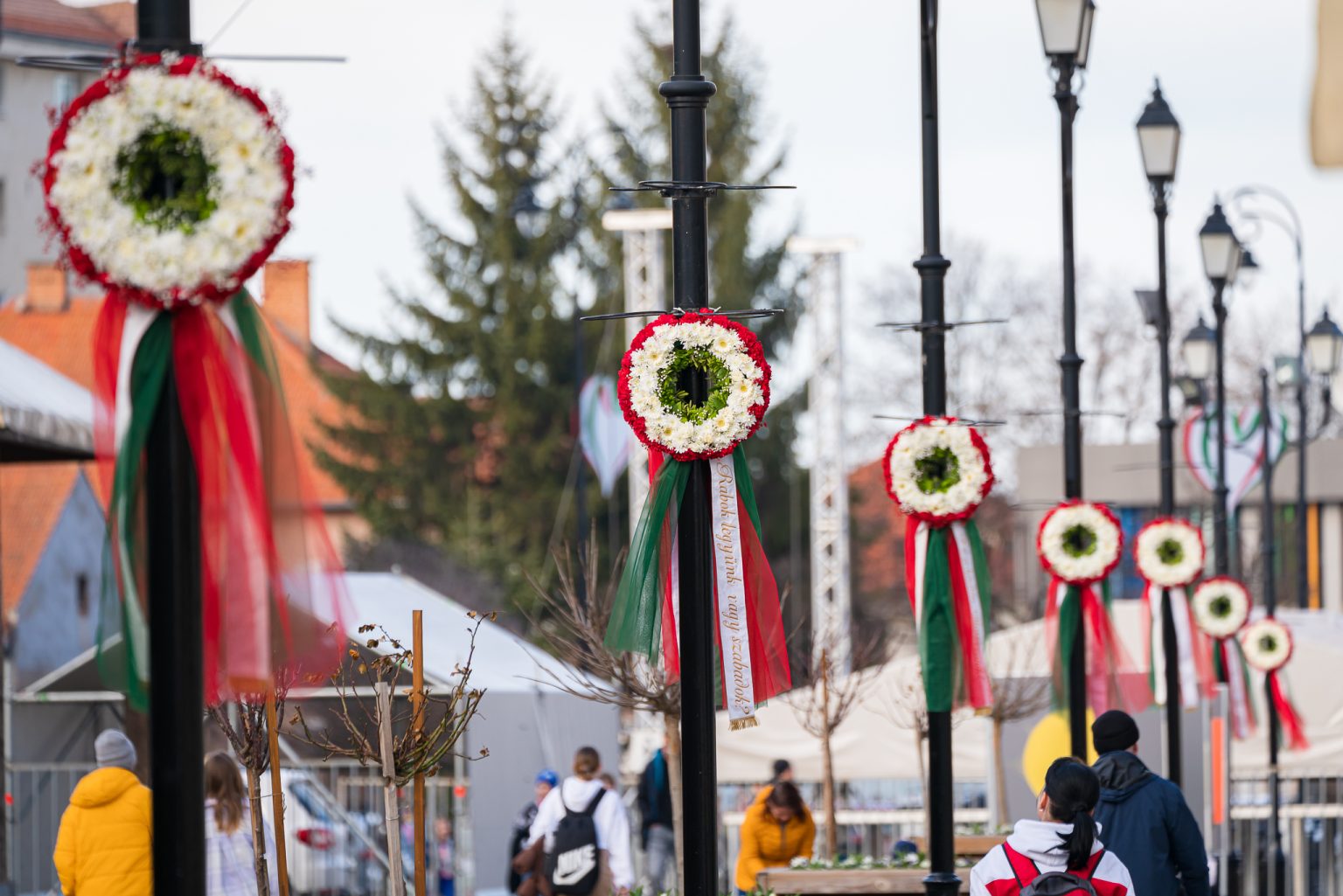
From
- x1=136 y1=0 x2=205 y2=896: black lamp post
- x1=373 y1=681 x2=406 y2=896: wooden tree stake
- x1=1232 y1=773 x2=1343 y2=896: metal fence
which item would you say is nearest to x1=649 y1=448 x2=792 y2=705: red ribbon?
x1=373 y1=681 x2=406 y2=896: wooden tree stake

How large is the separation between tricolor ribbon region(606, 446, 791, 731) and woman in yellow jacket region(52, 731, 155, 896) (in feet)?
7.85

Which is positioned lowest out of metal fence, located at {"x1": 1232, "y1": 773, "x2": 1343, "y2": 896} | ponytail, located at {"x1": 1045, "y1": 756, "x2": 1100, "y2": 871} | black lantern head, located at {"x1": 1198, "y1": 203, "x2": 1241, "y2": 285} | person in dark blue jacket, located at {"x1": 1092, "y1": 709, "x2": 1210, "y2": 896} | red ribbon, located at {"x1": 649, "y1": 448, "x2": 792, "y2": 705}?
metal fence, located at {"x1": 1232, "y1": 773, "x2": 1343, "y2": 896}

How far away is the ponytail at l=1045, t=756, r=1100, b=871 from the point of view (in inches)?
275

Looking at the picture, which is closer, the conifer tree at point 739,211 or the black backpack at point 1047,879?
the black backpack at point 1047,879

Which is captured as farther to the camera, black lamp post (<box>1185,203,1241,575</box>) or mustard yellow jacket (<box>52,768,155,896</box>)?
black lamp post (<box>1185,203,1241,575</box>)

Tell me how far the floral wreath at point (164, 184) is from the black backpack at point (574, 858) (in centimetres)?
850

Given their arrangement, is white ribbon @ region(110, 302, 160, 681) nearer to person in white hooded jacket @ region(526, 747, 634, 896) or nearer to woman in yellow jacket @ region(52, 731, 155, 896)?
woman in yellow jacket @ region(52, 731, 155, 896)

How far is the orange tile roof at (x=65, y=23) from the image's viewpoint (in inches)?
2499

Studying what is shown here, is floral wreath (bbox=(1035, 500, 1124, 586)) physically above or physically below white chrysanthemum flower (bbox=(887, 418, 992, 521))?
below

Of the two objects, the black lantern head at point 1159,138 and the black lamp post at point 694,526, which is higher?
the black lantern head at point 1159,138

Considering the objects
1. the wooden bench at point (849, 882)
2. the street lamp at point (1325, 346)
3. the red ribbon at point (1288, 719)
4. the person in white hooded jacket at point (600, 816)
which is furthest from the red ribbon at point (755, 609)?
the street lamp at point (1325, 346)

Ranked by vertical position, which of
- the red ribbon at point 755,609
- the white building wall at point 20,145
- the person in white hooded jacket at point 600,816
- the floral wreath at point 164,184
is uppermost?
the white building wall at point 20,145

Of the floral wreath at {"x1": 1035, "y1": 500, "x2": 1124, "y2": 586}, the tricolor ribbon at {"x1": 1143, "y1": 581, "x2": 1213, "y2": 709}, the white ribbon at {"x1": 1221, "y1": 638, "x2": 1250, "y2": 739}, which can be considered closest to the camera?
the floral wreath at {"x1": 1035, "y1": 500, "x2": 1124, "y2": 586}

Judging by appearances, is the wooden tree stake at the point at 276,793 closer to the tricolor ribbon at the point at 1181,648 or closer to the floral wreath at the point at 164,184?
the floral wreath at the point at 164,184
